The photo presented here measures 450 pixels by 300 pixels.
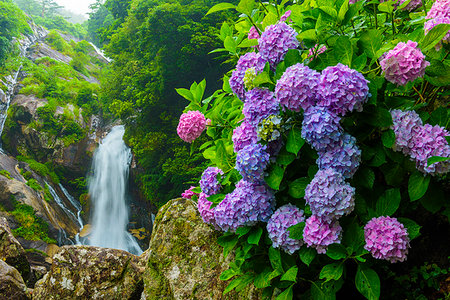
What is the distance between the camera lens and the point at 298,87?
1229 millimetres

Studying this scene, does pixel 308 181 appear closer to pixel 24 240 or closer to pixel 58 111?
pixel 24 240

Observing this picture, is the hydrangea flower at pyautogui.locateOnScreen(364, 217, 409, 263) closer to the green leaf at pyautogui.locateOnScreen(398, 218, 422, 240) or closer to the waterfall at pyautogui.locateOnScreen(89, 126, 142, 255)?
the green leaf at pyautogui.locateOnScreen(398, 218, 422, 240)

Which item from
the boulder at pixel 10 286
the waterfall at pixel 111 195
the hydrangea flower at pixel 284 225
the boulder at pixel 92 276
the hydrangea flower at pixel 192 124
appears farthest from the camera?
the waterfall at pixel 111 195

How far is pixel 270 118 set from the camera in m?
1.32

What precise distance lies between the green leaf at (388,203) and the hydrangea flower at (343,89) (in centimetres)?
42

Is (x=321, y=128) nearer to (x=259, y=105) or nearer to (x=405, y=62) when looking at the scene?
(x=259, y=105)

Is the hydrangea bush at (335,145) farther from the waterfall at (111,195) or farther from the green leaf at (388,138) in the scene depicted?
the waterfall at (111,195)

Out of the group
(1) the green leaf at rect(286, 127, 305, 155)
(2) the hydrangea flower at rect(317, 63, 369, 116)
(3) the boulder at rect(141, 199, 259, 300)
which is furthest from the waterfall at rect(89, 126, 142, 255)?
(2) the hydrangea flower at rect(317, 63, 369, 116)

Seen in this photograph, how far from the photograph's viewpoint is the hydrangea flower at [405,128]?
1234 mm

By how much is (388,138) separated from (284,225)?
585 mm

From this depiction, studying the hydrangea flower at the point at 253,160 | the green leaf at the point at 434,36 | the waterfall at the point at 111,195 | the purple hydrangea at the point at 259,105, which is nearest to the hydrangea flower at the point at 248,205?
the hydrangea flower at the point at 253,160

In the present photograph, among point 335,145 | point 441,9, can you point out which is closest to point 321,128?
point 335,145

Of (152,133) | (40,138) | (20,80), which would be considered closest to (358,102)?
(152,133)

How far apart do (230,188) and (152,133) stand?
9.76 metres
